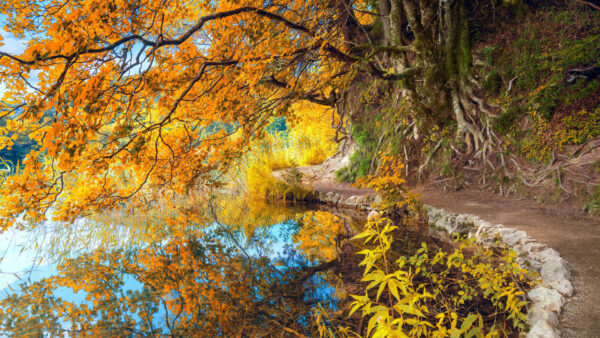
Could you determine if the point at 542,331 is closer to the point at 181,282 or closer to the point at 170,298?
the point at 170,298

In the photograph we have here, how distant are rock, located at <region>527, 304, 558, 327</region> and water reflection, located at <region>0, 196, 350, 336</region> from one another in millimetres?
1224

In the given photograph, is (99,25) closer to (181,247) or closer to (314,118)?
(181,247)

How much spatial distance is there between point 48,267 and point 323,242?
3.27m

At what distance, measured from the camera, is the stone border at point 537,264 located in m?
1.69

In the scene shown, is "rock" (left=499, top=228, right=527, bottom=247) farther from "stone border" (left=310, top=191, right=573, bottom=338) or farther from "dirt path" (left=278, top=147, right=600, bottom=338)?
"dirt path" (left=278, top=147, right=600, bottom=338)

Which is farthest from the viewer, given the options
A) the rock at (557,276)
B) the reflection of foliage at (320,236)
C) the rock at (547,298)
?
the reflection of foliage at (320,236)

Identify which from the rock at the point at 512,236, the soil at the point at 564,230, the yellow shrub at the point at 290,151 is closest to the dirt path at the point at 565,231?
the soil at the point at 564,230

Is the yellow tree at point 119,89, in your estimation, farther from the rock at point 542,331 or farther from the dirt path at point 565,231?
the rock at point 542,331

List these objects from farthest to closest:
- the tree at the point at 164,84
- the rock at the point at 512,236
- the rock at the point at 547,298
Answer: the rock at the point at 512,236 → the tree at the point at 164,84 → the rock at the point at 547,298

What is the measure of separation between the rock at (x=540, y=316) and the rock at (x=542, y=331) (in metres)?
0.07

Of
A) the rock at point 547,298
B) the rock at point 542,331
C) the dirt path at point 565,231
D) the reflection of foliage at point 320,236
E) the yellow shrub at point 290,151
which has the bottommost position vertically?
the reflection of foliage at point 320,236

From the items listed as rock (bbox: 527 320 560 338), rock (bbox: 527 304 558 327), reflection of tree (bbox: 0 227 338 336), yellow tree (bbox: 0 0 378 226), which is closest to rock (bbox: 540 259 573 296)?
rock (bbox: 527 304 558 327)

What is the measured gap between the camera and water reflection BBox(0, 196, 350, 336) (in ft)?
7.66

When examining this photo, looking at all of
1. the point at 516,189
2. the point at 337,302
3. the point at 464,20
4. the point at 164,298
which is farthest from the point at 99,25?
the point at 464,20
